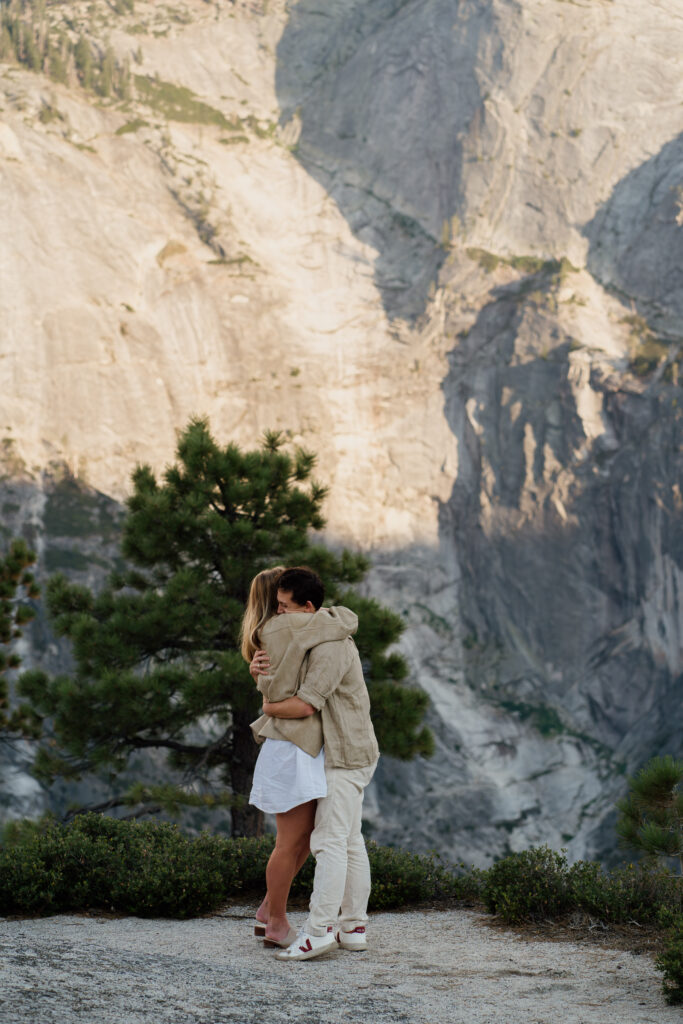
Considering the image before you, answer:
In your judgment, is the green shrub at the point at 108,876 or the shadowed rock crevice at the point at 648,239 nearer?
the green shrub at the point at 108,876

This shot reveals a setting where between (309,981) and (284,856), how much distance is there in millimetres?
754

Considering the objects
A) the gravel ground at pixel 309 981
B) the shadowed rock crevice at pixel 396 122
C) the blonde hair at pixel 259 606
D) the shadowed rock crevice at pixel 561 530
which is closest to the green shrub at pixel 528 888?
the gravel ground at pixel 309 981

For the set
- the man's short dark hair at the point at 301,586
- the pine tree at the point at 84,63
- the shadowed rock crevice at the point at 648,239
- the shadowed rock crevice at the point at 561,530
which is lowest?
the man's short dark hair at the point at 301,586

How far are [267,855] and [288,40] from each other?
219 ft

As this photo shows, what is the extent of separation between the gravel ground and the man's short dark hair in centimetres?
190

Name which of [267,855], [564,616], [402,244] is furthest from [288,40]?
[267,855]

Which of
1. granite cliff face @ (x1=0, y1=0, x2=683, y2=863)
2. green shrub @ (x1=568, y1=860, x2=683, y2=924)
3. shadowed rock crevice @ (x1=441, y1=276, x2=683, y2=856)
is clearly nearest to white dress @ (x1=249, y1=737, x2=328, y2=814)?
green shrub @ (x1=568, y1=860, x2=683, y2=924)

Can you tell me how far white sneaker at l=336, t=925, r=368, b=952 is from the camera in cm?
531

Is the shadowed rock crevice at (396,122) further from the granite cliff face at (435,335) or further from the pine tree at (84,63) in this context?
the pine tree at (84,63)

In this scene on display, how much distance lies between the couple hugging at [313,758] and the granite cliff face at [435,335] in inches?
1539

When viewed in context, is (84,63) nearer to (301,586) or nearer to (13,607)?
(13,607)

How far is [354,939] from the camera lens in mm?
5320

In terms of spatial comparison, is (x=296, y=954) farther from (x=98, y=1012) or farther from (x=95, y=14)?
(x=95, y=14)

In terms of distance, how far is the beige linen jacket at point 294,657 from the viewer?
5102 mm
